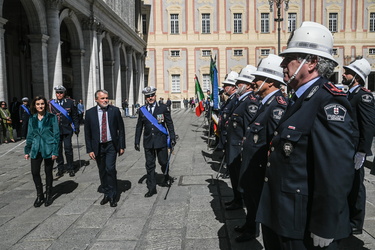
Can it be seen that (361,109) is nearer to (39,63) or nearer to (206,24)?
(39,63)

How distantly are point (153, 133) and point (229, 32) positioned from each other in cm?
3496

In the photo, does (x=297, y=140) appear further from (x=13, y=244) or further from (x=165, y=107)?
(x=165, y=107)

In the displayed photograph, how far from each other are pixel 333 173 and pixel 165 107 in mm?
4572

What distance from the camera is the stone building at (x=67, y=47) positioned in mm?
15227

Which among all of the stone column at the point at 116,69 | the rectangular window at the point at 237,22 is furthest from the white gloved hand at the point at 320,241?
the rectangular window at the point at 237,22

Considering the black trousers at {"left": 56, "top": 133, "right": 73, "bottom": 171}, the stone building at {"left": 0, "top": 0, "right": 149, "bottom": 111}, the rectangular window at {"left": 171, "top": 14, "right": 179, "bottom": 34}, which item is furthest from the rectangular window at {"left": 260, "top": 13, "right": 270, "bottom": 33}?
the black trousers at {"left": 56, "top": 133, "right": 73, "bottom": 171}

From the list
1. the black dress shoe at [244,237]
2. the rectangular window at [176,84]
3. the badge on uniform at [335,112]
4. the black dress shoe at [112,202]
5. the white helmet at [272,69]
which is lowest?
the black dress shoe at [112,202]

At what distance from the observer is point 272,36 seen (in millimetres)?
38844

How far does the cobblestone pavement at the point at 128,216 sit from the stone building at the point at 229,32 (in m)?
32.4

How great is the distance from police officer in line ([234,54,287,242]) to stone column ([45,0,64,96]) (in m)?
14.7

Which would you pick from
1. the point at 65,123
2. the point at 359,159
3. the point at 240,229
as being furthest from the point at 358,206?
the point at 65,123

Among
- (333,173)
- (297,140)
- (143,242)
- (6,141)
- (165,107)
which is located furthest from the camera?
(6,141)

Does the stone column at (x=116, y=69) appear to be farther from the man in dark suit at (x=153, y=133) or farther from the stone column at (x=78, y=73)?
the man in dark suit at (x=153, y=133)

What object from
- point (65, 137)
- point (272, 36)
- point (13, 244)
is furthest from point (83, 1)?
point (272, 36)
